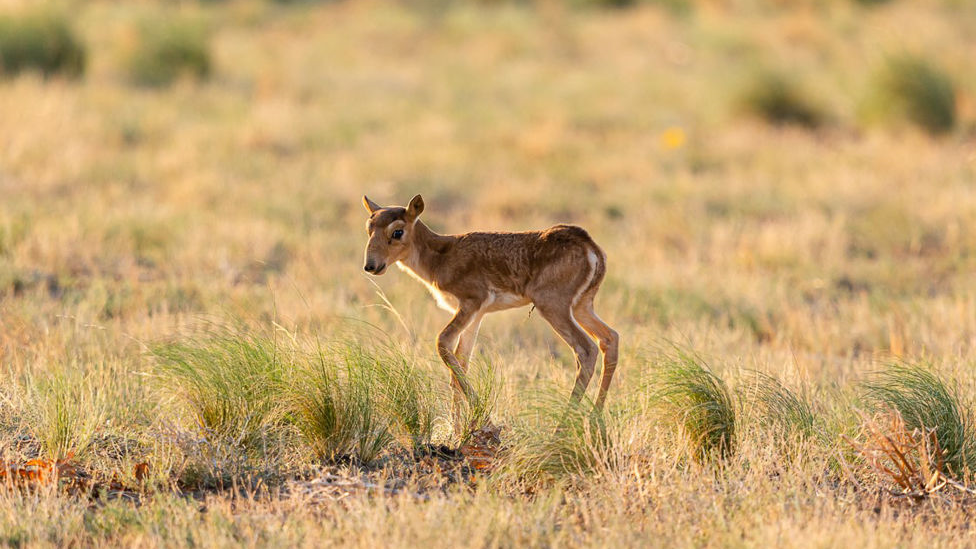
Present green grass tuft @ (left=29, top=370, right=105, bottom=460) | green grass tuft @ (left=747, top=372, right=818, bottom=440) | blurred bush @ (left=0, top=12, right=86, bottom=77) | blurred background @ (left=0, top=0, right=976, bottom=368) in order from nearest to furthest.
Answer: green grass tuft @ (left=29, top=370, right=105, bottom=460) < green grass tuft @ (left=747, top=372, right=818, bottom=440) < blurred background @ (left=0, top=0, right=976, bottom=368) < blurred bush @ (left=0, top=12, right=86, bottom=77)

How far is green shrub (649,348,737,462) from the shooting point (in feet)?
21.3

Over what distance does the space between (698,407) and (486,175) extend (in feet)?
33.2

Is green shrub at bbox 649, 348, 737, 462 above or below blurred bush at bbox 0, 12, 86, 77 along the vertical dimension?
below

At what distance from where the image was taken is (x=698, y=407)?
6.51 metres

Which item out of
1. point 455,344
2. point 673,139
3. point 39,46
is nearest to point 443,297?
point 455,344

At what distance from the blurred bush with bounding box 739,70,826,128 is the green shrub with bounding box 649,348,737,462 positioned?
48.8 ft

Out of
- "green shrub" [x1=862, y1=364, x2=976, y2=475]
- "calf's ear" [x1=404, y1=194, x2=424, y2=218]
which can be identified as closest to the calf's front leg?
"calf's ear" [x1=404, y1=194, x2=424, y2=218]

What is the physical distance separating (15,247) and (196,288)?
2.04 meters

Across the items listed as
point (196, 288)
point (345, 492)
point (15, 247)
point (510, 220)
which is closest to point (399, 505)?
point (345, 492)

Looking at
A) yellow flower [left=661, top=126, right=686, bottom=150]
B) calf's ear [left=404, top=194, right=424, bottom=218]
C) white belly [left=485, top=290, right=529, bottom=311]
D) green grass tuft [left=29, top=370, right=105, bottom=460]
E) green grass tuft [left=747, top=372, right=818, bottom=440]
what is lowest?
green grass tuft [left=29, top=370, right=105, bottom=460]

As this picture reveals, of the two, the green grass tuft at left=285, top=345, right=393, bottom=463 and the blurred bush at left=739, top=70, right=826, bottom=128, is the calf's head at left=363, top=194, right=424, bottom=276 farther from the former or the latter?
the blurred bush at left=739, top=70, right=826, bottom=128

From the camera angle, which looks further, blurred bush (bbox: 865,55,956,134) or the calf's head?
blurred bush (bbox: 865,55,956,134)

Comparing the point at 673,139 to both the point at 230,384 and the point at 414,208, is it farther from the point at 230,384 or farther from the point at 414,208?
the point at 230,384

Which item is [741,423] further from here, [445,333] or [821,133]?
[821,133]
